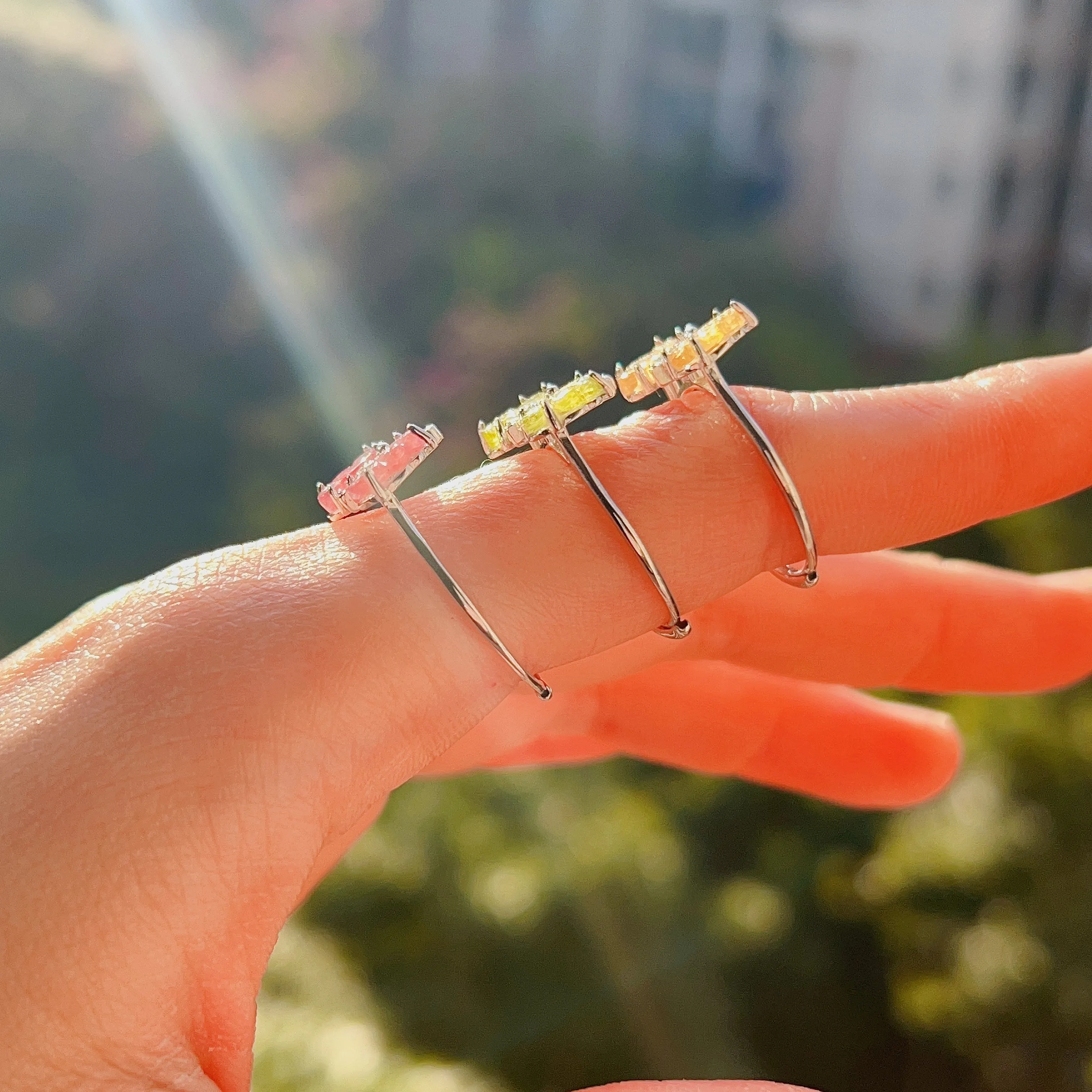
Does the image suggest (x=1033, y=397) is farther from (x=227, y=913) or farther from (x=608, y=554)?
(x=227, y=913)

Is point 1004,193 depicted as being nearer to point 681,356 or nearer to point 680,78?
point 680,78

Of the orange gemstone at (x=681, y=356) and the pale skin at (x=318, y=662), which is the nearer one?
the pale skin at (x=318, y=662)

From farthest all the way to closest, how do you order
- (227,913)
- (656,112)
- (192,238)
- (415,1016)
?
(656,112), (192,238), (415,1016), (227,913)

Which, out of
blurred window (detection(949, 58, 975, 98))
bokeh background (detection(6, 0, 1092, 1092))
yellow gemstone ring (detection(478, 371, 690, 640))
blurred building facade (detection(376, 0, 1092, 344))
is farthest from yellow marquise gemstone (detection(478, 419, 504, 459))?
blurred window (detection(949, 58, 975, 98))

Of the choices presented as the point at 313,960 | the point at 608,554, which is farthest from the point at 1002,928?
the point at 608,554

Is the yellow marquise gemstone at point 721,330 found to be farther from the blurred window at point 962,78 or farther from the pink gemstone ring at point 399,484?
the blurred window at point 962,78

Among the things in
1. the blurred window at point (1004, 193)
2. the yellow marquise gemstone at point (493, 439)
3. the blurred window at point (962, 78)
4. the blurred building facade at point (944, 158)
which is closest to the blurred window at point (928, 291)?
the blurred building facade at point (944, 158)
